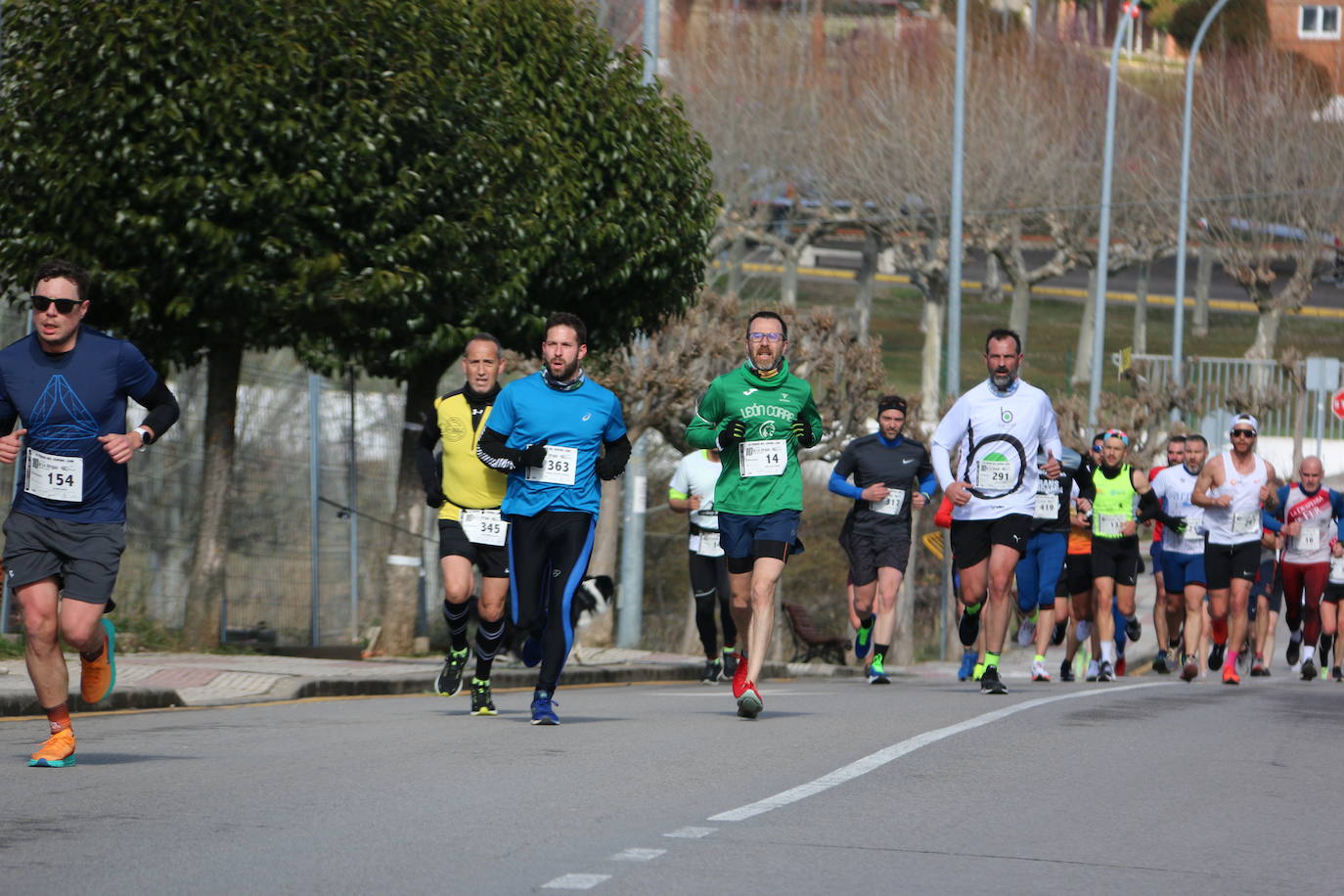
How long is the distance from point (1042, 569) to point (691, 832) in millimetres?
12021

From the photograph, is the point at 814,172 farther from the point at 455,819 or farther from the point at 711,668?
the point at 455,819

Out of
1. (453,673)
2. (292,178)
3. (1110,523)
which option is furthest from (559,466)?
(1110,523)

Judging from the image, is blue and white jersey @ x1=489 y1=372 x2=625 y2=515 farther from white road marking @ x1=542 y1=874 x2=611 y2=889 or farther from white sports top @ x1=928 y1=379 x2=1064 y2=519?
white road marking @ x1=542 y1=874 x2=611 y2=889

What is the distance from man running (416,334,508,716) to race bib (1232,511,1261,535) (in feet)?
27.4

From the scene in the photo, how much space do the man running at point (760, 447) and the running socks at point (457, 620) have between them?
1.77 meters

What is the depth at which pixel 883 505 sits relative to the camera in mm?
17250

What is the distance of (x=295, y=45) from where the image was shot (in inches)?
612

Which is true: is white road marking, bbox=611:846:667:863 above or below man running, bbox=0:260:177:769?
below

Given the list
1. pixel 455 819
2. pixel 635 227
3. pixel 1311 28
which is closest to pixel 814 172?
pixel 1311 28

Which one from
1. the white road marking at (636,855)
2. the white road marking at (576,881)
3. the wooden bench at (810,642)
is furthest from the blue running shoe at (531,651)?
the wooden bench at (810,642)

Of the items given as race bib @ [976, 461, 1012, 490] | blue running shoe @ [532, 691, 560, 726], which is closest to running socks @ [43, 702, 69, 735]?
blue running shoe @ [532, 691, 560, 726]

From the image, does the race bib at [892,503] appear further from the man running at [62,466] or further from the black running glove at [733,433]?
the man running at [62,466]

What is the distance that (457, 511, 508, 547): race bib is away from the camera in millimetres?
12367

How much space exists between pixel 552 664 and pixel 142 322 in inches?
257
